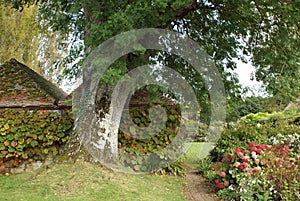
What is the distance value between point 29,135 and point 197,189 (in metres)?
3.82

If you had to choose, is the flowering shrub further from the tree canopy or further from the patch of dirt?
the tree canopy

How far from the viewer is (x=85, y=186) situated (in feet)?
17.1

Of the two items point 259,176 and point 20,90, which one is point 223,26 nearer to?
point 259,176

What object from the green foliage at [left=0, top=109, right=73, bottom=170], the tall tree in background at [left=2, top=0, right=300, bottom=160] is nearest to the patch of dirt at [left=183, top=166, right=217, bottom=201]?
the tall tree in background at [left=2, top=0, right=300, bottom=160]

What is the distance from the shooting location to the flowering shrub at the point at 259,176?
15.6ft

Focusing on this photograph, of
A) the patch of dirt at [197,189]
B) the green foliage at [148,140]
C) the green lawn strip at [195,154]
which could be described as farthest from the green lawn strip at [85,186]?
the green lawn strip at [195,154]

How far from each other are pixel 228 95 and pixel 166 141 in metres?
1.97

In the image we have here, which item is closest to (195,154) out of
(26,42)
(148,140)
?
(148,140)

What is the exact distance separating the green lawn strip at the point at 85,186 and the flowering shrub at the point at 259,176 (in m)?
0.88

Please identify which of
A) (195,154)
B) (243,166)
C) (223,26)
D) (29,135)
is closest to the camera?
(243,166)

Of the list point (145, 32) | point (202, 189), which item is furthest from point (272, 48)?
point (202, 189)

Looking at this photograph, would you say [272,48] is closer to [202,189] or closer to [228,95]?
[228,95]

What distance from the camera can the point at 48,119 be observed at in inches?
282

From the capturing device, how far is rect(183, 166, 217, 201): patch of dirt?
5.38 meters
